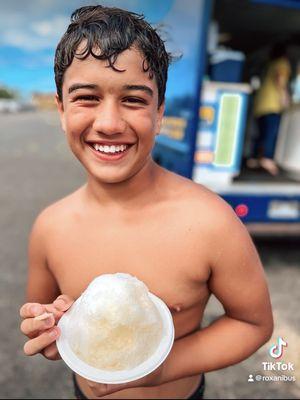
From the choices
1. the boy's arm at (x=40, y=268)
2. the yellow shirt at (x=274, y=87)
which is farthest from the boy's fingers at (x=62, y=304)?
the yellow shirt at (x=274, y=87)

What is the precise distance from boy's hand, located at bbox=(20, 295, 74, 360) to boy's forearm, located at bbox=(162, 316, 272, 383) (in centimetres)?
34

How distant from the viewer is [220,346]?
3.60 feet

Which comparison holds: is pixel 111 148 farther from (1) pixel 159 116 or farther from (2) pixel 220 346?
(2) pixel 220 346

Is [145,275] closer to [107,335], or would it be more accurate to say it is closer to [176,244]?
[176,244]

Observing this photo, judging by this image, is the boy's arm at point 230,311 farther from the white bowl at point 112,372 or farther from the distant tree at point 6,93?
→ the distant tree at point 6,93

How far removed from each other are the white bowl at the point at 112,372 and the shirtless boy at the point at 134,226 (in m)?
0.03

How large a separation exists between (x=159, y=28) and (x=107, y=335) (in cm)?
78

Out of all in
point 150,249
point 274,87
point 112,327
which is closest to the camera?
point 112,327

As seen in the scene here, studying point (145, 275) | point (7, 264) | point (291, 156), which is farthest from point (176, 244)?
point (291, 156)

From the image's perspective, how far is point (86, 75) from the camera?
0.89 meters

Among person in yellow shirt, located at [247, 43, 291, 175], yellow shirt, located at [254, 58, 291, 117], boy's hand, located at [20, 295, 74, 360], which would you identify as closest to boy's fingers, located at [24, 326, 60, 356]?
boy's hand, located at [20, 295, 74, 360]

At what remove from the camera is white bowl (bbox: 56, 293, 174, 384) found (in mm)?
839

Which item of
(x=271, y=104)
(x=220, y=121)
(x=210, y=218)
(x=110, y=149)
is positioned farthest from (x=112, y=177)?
(x=271, y=104)

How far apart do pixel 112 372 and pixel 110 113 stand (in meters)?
0.57
